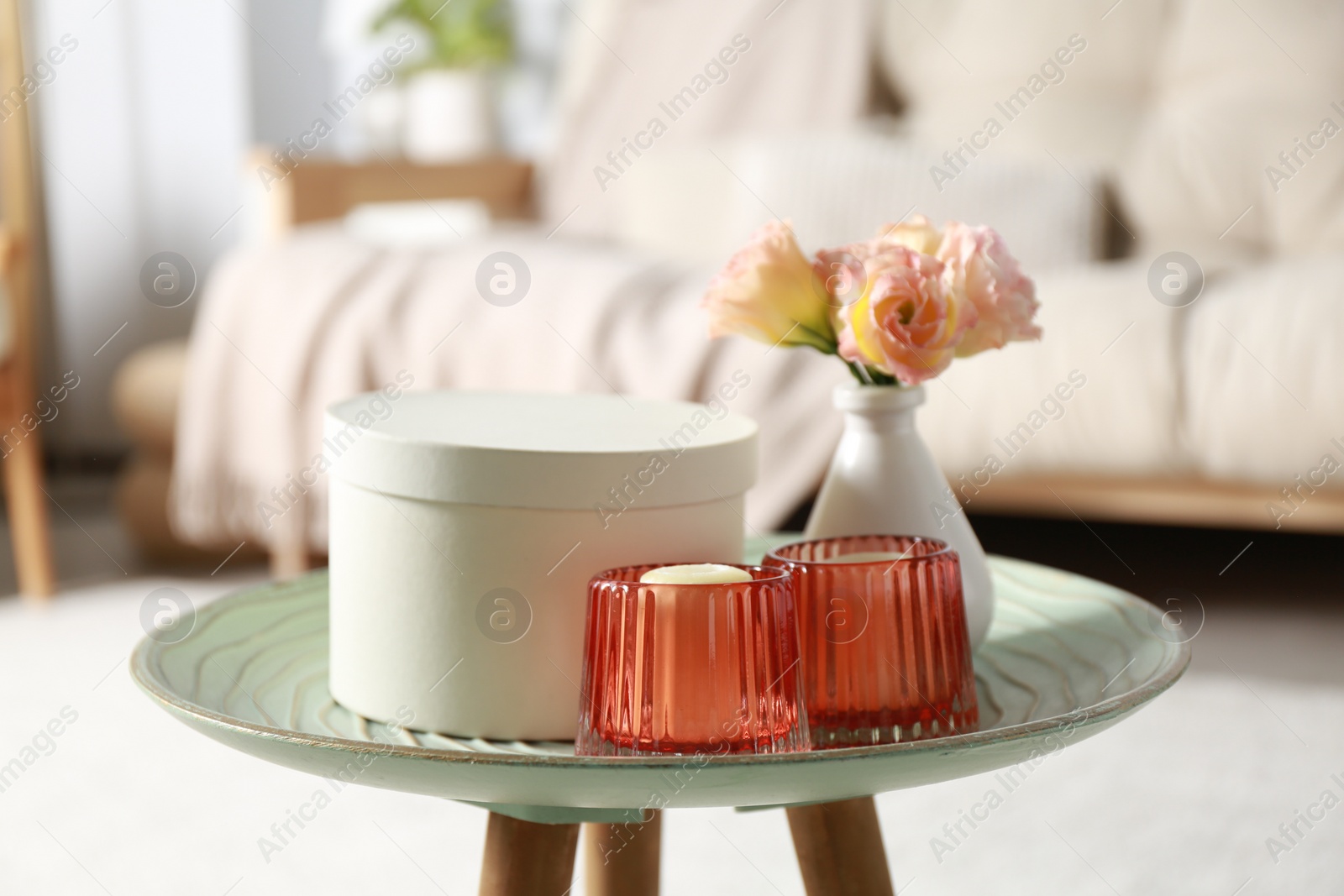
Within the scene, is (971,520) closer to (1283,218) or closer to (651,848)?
(1283,218)

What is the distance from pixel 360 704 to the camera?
577 mm

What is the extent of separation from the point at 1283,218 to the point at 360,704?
5.36ft

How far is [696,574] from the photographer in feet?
1.70

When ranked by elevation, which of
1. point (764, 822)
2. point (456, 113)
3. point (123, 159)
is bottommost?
point (764, 822)

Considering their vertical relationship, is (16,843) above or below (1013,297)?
below

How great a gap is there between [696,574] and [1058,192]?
4.80ft

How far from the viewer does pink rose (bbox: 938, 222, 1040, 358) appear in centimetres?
60

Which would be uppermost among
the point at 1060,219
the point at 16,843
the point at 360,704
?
the point at 1060,219

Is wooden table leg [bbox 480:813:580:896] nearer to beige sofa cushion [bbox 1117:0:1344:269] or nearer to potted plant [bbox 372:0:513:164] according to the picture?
beige sofa cushion [bbox 1117:0:1344:269]

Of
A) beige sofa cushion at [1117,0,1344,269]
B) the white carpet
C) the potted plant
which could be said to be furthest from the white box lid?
the potted plant

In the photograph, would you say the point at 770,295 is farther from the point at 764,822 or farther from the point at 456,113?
the point at 456,113

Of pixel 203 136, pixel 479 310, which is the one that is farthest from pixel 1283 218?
pixel 203 136

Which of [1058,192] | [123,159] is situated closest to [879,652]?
[1058,192]

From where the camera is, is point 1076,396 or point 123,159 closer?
point 1076,396
